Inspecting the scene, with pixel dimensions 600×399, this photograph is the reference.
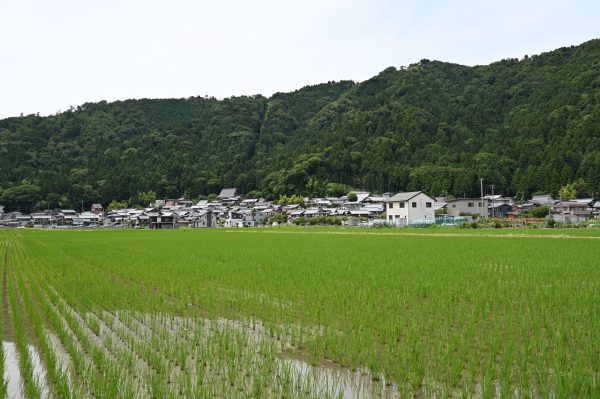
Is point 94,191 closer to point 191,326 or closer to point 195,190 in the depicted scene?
point 195,190

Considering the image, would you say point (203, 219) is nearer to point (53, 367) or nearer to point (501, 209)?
point (501, 209)

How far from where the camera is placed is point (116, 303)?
7922 millimetres

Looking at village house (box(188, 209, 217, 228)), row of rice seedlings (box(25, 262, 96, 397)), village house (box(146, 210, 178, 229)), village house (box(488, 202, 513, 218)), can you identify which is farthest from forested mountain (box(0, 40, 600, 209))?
row of rice seedlings (box(25, 262, 96, 397))

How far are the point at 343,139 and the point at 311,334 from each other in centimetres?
8089

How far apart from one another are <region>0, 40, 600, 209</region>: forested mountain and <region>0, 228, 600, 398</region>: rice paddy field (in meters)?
50.0

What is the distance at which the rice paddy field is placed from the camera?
4004 mm

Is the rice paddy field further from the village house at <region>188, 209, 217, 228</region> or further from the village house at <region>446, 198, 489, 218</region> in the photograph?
the village house at <region>188, 209, 217, 228</region>

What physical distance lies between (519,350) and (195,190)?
3467 inches

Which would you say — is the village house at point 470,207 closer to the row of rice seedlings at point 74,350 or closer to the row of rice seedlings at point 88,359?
the row of rice seedlings at point 74,350

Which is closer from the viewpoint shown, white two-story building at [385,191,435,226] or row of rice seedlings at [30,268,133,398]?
row of rice seedlings at [30,268,133,398]

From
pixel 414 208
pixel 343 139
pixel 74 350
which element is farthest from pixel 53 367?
pixel 343 139

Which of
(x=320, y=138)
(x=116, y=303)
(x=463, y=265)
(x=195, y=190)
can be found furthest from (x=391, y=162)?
(x=116, y=303)

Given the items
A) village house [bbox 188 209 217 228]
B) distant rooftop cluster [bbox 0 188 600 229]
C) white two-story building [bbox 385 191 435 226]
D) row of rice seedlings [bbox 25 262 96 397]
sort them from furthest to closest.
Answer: village house [bbox 188 209 217 228]
distant rooftop cluster [bbox 0 188 600 229]
white two-story building [bbox 385 191 435 226]
row of rice seedlings [bbox 25 262 96 397]

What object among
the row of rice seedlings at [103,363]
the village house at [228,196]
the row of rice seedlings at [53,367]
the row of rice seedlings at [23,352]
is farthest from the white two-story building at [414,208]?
the village house at [228,196]
